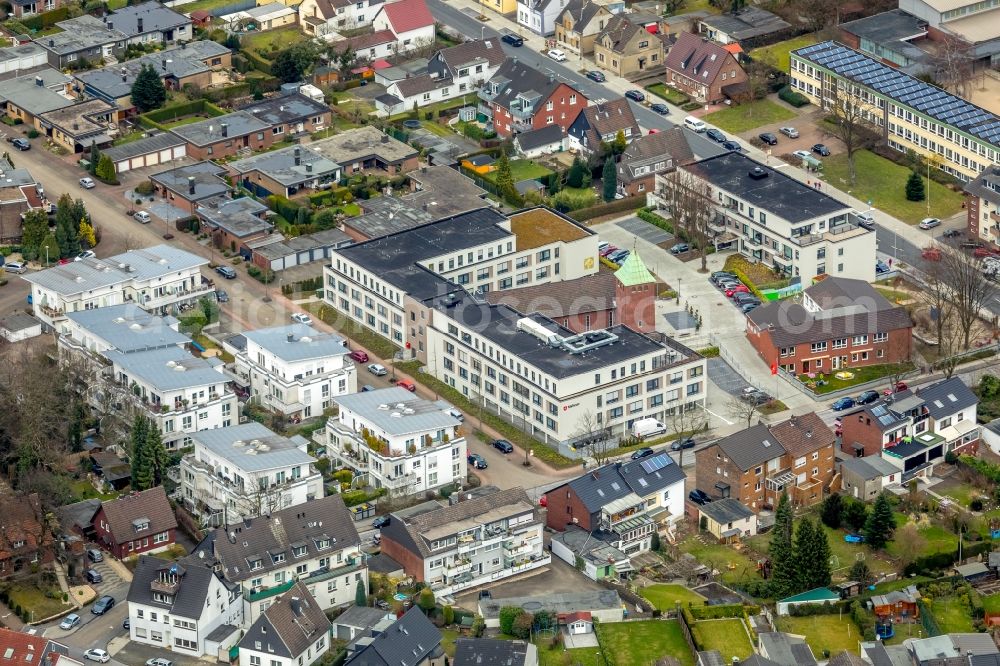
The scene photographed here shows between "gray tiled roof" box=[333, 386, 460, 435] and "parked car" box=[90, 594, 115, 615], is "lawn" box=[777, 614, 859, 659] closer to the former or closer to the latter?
"gray tiled roof" box=[333, 386, 460, 435]

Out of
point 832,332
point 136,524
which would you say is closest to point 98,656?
point 136,524

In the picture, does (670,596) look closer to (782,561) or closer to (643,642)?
(643,642)

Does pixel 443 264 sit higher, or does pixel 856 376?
pixel 443 264

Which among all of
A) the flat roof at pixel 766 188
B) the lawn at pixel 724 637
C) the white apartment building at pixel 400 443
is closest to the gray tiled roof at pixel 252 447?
the white apartment building at pixel 400 443

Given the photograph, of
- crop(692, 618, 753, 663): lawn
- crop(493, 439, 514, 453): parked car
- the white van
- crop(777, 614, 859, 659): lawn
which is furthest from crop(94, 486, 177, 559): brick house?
crop(777, 614, 859, 659): lawn

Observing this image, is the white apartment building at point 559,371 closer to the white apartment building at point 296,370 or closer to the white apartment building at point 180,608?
the white apartment building at point 296,370
